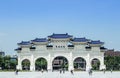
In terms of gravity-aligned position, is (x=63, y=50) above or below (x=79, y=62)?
above

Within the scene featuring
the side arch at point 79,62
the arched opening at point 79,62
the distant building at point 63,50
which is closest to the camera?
the distant building at point 63,50

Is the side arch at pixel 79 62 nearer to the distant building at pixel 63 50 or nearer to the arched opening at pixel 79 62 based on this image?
the arched opening at pixel 79 62

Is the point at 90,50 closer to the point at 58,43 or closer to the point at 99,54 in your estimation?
the point at 99,54

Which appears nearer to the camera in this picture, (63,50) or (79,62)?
(63,50)

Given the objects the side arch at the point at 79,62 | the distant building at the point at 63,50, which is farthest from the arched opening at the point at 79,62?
the distant building at the point at 63,50

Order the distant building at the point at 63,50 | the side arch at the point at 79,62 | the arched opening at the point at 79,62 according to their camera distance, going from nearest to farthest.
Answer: the distant building at the point at 63,50 → the side arch at the point at 79,62 → the arched opening at the point at 79,62

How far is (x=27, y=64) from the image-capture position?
103062mm

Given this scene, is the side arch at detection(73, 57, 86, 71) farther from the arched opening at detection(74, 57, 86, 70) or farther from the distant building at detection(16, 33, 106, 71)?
the distant building at detection(16, 33, 106, 71)

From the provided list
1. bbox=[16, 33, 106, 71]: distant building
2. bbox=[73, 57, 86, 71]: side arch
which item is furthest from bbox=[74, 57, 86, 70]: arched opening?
bbox=[16, 33, 106, 71]: distant building

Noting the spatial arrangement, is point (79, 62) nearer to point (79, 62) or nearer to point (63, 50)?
point (79, 62)

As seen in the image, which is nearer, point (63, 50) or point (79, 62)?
point (63, 50)

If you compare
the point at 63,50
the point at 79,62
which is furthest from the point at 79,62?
the point at 63,50

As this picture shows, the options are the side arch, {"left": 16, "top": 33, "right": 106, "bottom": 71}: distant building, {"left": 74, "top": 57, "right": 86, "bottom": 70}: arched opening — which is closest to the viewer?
{"left": 16, "top": 33, "right": 106, "bottom": 71}: distant building

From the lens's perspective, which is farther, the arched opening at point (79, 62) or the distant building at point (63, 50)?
the arched opening at point (79, 62)
